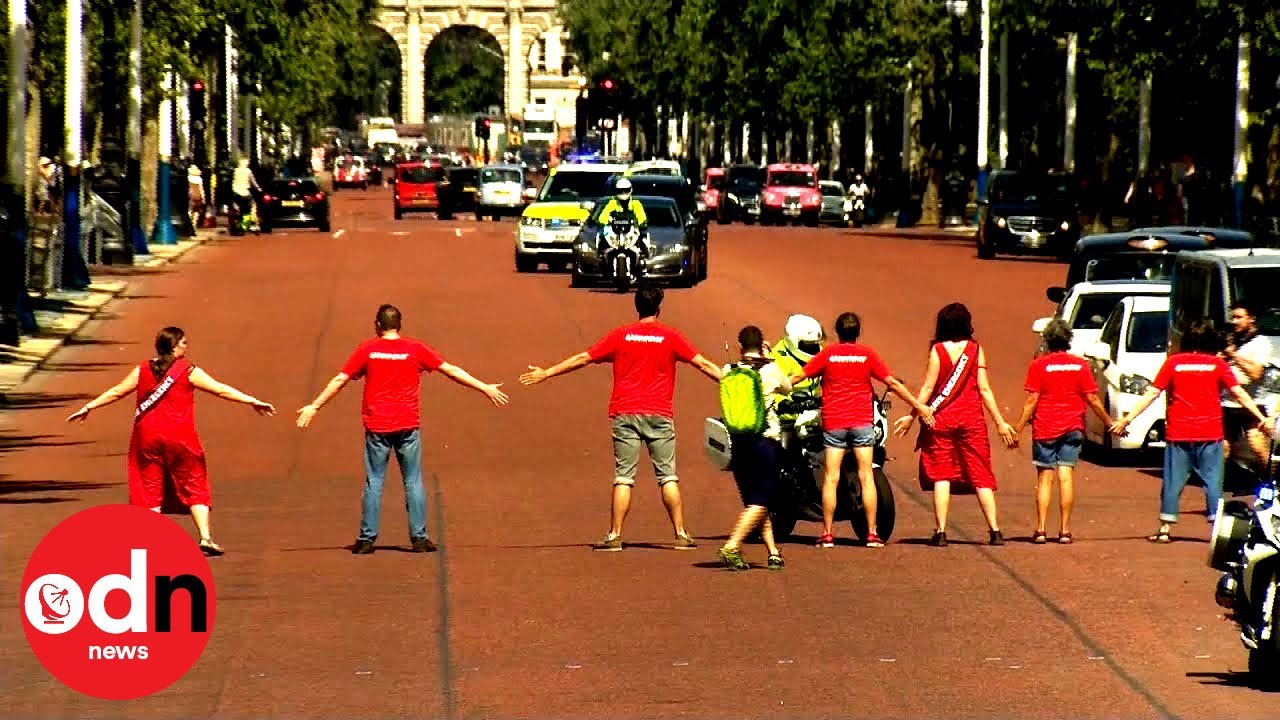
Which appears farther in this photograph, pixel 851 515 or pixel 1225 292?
pixel 1225 292

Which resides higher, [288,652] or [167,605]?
[167,605]

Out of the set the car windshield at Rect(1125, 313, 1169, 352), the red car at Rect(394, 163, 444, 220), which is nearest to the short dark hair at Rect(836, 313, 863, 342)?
the car windshield at Rect(1125, 313, 1169, 352)

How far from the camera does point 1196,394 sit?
1842cm

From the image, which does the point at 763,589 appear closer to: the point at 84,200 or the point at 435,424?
the point at 435,424

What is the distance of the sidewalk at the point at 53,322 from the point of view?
30.5 m

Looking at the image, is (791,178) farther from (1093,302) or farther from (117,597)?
(117,597)

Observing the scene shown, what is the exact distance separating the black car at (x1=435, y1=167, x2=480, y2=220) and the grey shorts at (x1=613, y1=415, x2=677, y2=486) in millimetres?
63919

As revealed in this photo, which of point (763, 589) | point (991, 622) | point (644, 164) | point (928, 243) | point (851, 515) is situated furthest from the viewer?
point (644, 164)

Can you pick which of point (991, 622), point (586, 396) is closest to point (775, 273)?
point (586, 396)

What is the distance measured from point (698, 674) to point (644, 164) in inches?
2430

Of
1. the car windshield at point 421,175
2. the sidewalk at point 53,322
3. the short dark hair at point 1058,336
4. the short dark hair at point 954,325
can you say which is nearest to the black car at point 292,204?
the sidewalk at point 53,322

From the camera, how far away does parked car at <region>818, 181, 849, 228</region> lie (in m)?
81.4

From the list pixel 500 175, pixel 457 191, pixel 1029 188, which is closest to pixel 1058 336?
pixel 1029 188

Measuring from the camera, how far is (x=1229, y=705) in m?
11.8
